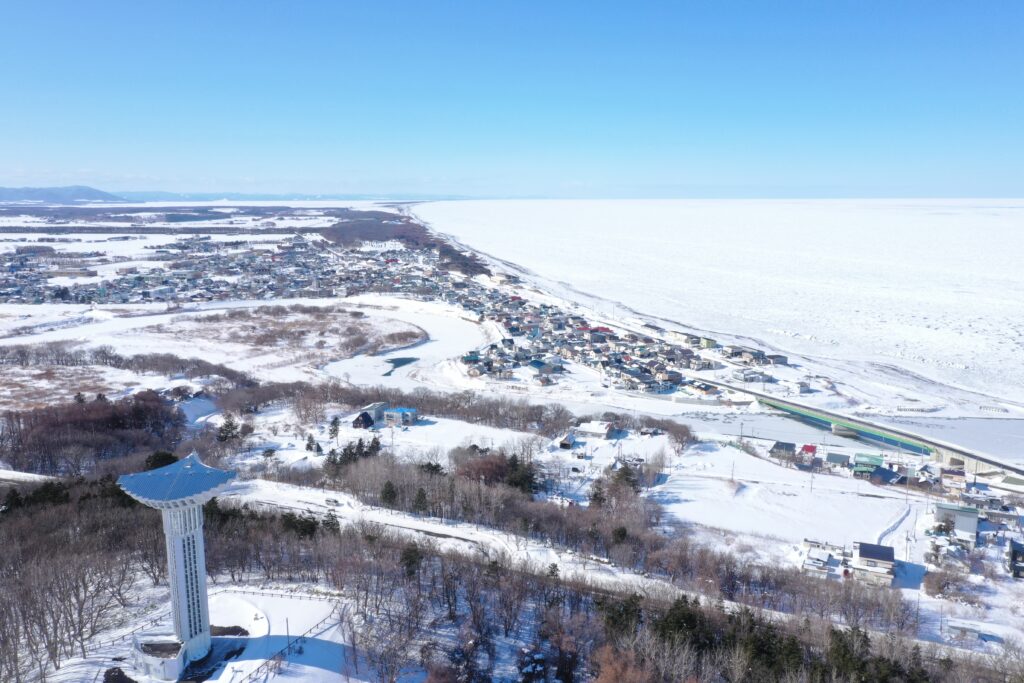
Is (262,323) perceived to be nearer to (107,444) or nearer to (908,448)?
(107,444)

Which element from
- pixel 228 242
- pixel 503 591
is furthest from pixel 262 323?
pixel 228 242

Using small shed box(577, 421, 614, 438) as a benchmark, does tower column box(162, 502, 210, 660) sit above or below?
above

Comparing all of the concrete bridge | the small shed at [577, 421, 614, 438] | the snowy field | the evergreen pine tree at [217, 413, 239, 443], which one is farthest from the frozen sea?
the evergreen pine tree at [217, 413, 239, 443]

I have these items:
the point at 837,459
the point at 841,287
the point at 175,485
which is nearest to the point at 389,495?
the point at 175,485

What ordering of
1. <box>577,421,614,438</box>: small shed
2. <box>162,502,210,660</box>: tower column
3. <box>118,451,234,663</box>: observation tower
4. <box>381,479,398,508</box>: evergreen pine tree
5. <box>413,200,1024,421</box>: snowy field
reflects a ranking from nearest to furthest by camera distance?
<box>118,451,234,663</box>: observation tower → <box>162,502,210,660</box>: tower column → <box>381,479,398,508</box>: evergreen pine tree → <box>577,421,614,438</box>: small shed → <box>413,200,1024,421</box>: snowy field

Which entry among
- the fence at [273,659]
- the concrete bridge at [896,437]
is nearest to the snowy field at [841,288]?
the concrete bridge at [896,437]

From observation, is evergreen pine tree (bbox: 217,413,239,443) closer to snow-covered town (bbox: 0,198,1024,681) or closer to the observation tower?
snow-covered town (bbox: 0,198,1024,681)
